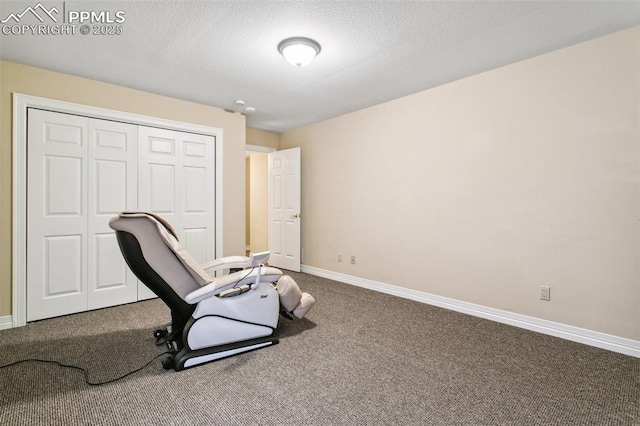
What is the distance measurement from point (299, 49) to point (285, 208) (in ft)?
10.2

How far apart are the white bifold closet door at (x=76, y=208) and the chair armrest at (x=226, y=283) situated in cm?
191

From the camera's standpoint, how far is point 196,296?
83.9 inches

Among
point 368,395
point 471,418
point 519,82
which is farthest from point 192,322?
point 519,82

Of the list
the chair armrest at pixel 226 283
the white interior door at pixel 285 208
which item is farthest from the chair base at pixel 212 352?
the white interior door at pixel 285 208

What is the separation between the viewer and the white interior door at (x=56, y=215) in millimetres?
2982

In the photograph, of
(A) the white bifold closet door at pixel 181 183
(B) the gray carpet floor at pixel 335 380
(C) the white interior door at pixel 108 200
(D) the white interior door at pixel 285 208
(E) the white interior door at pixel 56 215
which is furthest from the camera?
(D) the white interior door at pixel 285 208

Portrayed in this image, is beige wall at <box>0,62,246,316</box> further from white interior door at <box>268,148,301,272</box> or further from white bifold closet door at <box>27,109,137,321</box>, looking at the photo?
white interior door at <box>268,148,301,272</box>

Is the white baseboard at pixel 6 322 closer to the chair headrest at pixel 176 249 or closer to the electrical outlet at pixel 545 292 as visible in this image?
the chair headrest at pixel 176 249

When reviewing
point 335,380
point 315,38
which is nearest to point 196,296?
point 335,380

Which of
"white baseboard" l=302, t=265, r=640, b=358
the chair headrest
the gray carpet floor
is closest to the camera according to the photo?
the gray carpet floor

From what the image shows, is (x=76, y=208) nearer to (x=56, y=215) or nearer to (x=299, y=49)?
(x=56, y=215)

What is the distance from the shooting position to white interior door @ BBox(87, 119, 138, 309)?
3311 millimetres

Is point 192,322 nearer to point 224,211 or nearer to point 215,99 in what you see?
point 224,211

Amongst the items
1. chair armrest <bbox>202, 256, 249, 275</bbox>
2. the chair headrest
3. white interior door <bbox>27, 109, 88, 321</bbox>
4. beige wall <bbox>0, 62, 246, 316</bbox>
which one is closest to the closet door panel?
beige wall <bbox>0, 62, 246, 316</bbox>
